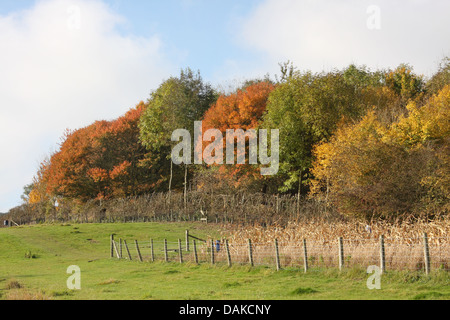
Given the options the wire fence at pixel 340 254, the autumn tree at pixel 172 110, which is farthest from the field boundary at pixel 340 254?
the autumn tree at pixel 172 110

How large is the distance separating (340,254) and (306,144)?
98.4 feet

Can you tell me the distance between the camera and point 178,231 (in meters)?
41.4

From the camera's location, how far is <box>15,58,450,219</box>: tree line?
3188 cm

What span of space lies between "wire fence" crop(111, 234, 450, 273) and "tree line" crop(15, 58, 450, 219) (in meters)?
9.87

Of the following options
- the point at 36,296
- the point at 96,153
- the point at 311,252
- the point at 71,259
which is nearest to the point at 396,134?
the point at 311,252

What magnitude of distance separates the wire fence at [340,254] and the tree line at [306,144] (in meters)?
9.87

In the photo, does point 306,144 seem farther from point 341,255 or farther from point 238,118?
point 341,255

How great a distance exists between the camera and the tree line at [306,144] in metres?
31.9

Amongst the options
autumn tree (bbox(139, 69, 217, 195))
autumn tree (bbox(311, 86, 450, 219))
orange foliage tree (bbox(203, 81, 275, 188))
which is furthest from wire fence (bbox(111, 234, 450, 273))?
autumn tree (bbox(139, 69, 217, 195))

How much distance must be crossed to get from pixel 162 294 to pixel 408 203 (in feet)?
68.6

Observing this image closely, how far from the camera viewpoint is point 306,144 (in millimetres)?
46219

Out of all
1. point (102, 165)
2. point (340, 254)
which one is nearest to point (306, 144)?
point (102, 165)

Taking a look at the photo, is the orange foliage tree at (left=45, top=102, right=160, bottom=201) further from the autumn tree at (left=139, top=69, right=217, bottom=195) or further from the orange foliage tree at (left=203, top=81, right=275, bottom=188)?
the orange foliage tree at (left=203, top=81, right=275, bottom=188)
